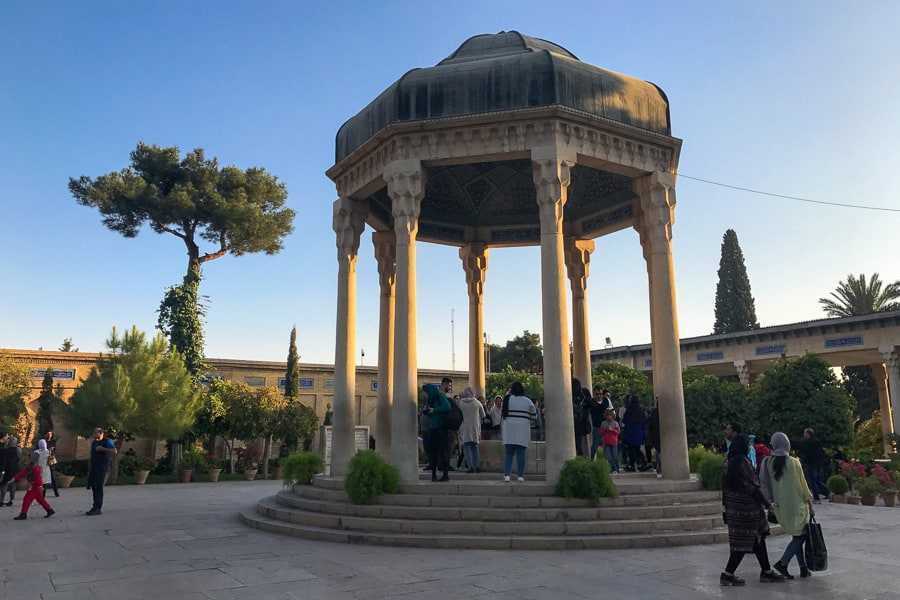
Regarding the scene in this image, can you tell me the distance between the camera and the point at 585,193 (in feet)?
55.4

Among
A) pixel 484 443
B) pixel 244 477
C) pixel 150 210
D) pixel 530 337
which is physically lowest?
pixel 244 477

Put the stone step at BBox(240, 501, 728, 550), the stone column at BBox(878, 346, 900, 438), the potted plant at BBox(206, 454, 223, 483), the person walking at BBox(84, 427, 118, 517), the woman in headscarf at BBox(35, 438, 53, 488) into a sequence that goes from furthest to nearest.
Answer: the stone column at BBox(878, 346, 900, 438) → the potted plant at BBox(206, 454, 223, 483) → the woman in headscarf at BBox(35, 438, 53, 488) → the person walking at BBox(84, 427, 118, 517) → the stone step at BBox(240, 501, 728, 550)

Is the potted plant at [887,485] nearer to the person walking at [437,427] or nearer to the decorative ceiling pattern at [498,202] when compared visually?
the decorative ceiling pattern at [498,202]

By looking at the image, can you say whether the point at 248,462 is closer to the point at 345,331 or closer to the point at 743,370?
the point at 345,331

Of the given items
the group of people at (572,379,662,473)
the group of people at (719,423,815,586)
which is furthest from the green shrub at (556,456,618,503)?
the group of people at (719,423,815,586)

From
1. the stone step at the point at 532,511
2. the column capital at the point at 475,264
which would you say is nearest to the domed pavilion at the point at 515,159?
the stone step at the point at 532,511

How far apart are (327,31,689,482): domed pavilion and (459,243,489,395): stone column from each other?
3068 millimetres

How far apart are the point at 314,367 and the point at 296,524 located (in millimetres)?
30196

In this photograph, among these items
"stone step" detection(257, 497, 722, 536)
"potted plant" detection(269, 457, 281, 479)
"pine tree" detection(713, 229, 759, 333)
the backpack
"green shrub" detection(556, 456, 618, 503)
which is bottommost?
"potted plant" detection(269, 457, 281, 479)

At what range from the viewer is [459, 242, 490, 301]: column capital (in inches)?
720

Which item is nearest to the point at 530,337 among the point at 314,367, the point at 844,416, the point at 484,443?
the point at 314,367

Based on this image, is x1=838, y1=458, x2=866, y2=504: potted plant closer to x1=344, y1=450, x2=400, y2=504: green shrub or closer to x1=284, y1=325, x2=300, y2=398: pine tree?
x1=344, y1=450, x2=400, y2=504: green shrub

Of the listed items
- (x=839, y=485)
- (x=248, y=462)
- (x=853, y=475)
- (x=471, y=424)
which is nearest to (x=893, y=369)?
(x=853, y=475)

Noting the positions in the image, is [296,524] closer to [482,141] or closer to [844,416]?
[482,141]
